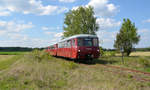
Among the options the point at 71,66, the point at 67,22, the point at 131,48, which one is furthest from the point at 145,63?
the point at 67,22

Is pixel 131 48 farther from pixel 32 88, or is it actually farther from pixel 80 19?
pixel 32 88

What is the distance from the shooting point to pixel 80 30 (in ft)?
139

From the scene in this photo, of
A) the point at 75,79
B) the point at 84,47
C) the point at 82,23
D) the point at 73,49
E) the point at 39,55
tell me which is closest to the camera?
the point at 75,79

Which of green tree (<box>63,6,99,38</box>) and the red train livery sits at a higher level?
green tree (<box>63,6,99,38</box>)

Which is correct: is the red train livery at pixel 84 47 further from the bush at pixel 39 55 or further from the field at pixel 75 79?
the bush at pixel 39 55

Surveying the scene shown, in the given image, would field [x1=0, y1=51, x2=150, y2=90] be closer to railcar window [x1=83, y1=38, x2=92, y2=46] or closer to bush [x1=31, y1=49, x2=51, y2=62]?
railcar window [x1=83, y1=38, x2=92, y2=46]

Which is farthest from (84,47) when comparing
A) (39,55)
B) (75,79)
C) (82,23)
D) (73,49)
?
(82,23)

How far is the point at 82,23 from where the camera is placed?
43656 millimetres

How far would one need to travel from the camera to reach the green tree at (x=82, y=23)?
4275cm

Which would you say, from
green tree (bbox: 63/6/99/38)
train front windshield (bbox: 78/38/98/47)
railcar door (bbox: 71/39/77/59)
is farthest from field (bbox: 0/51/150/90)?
green tree (bbox: 63/6/99/38)

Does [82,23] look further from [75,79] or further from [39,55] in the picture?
[75,79]

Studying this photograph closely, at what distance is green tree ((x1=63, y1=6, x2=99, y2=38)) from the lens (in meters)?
42.8

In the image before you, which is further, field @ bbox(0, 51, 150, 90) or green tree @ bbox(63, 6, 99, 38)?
green tree @ bbox(63, 6, 99, 38)

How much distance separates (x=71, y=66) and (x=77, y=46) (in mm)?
3835
